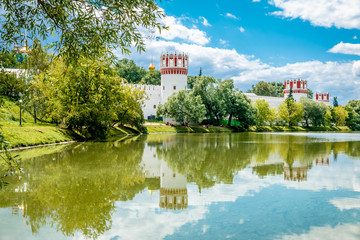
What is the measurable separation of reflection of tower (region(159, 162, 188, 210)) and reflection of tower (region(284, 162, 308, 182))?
3242mm

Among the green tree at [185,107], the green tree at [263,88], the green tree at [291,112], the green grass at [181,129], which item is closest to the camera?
the green grass at [181,129]

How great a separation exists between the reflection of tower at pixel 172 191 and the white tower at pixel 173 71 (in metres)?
50.4

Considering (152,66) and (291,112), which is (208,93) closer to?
(291,112)

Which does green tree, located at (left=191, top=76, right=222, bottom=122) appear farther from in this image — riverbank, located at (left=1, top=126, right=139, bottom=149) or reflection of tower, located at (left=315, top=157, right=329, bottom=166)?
reflection of tower, located at (left=315, top=157, right=329, bottom=166)

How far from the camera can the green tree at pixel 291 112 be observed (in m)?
68.2

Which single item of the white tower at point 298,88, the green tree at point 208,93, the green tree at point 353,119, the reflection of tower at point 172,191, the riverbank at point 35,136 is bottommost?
the reflection of tower at point 172,191

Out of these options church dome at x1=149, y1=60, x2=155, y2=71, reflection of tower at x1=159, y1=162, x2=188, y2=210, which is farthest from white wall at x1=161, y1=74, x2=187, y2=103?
reflection of tower at x1=159, y1=162, x2=188, y2=210

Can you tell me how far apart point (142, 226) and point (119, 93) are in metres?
26.2

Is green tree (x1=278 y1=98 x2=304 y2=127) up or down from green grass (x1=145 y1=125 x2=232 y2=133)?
up

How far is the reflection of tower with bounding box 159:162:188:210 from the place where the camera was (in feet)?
21.3

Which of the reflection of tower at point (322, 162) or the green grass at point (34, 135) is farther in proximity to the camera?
the green grass at point (34, 135)

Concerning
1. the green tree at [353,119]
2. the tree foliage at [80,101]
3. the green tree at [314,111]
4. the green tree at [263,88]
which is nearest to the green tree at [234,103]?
the green tree at [314,111]

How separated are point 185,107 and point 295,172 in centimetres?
4044

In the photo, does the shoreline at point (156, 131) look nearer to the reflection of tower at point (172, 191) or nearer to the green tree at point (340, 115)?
the reflection of tower at point (172, 191)
